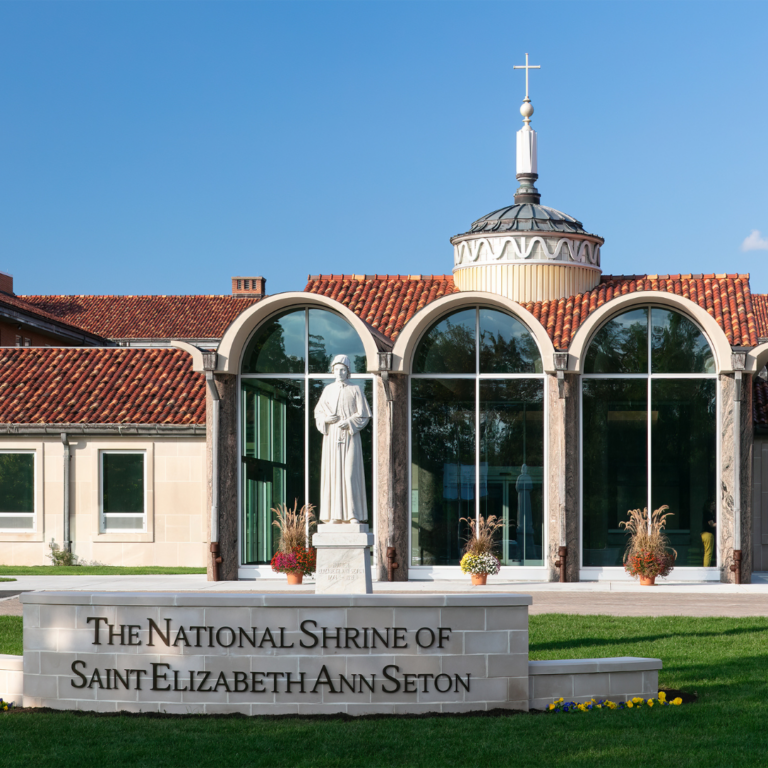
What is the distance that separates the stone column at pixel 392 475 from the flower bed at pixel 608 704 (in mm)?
11895

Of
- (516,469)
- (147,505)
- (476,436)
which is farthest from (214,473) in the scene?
(516,469)

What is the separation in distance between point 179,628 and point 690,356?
1466 centimetres

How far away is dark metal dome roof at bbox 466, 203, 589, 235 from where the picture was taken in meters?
24.9

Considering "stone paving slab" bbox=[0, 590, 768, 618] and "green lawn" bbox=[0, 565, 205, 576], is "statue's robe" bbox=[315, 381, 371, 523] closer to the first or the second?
"stone paving slab" bbox=[0, 590, 768, 618]

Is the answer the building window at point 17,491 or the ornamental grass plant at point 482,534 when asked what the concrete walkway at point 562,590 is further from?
the building window at point 17,491

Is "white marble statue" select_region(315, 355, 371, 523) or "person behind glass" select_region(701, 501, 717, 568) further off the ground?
"white marble statue" select_region(315, 355, 371, 523)

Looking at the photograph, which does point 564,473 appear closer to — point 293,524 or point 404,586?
point 404,586

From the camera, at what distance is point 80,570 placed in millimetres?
24812

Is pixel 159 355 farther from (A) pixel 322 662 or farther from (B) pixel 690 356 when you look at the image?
(A) pixel 322 662

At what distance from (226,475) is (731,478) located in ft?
31.8

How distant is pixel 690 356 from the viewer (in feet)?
72.4

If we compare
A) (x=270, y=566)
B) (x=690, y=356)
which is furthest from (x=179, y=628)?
(x=690, y=356)

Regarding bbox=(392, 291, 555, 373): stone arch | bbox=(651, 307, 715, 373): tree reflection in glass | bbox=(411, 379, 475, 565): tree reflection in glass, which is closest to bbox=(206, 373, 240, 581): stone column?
bbox=(392, 291, 555, 373): stone arch

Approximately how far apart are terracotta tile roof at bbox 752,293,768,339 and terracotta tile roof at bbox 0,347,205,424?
17.9 metres
